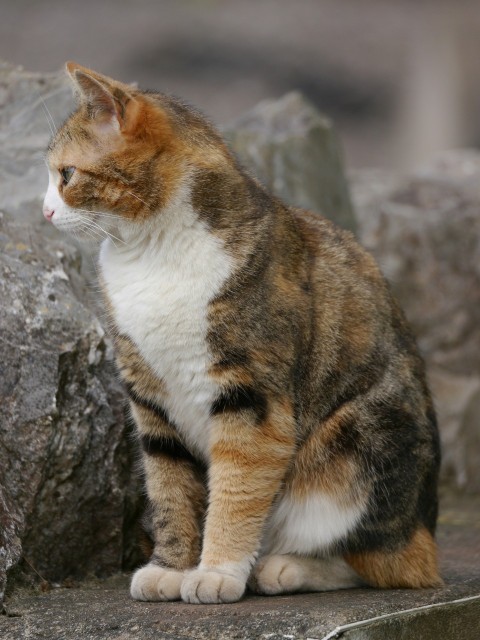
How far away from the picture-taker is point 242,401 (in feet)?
12.0

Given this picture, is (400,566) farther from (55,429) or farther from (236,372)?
(55,429)

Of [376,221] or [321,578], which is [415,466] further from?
[376,221]

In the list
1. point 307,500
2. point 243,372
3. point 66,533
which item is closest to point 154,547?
point 66,533

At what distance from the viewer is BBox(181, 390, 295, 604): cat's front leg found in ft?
12.0

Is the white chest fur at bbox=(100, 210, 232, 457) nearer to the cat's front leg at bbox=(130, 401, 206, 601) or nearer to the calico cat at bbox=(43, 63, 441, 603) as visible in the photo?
the calico cat at bbox=(43, 63, 441, 603)

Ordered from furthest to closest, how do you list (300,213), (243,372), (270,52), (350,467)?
(270,52) < (300,213) < (350,467) < (243,372)

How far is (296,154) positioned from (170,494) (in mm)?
3310

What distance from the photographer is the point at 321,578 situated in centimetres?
391

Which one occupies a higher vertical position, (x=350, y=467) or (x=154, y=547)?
(x=350, y=467)

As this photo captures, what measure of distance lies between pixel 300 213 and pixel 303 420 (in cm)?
92

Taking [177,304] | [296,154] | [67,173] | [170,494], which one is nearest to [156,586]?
[170,494]

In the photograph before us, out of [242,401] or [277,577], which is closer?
[242,401]

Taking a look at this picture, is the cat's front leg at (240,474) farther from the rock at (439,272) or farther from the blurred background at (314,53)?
the blurred background at (314,53)

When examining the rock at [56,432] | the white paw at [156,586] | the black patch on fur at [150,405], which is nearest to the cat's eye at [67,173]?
the rock at [56,432]
